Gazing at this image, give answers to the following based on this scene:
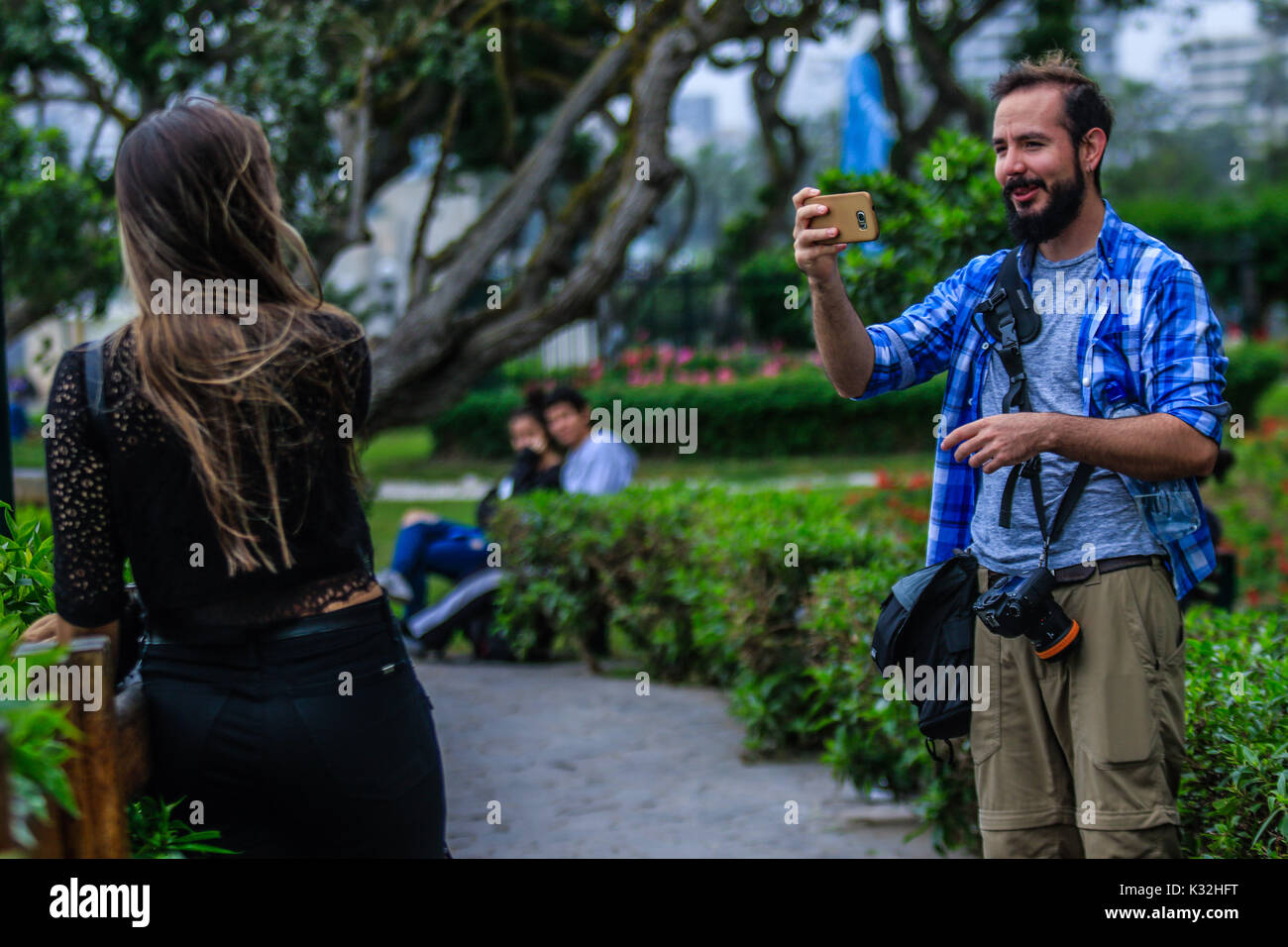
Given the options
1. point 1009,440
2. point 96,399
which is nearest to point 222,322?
point 96,399

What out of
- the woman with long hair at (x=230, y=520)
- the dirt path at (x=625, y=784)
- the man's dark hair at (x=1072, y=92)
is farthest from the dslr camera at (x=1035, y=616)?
the dirt path at (x=625, y=784)

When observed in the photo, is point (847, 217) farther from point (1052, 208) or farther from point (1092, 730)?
point (1092, 730)

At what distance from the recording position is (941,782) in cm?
419

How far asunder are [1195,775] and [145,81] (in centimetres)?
1000

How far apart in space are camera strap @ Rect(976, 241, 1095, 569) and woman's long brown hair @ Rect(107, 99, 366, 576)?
1.32 m

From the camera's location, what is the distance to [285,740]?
2064 mm

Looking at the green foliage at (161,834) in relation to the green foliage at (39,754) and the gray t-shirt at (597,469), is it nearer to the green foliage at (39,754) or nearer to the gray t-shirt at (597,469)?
the green foliage at (39,754)

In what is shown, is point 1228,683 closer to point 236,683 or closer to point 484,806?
point 236,683

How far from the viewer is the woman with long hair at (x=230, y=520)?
202cm

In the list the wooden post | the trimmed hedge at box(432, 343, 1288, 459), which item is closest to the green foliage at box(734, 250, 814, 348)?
the trimmed hedge at box(432, 343, 1288, 459)

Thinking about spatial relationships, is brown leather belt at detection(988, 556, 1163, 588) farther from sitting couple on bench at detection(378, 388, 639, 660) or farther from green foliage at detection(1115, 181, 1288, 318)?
green foliage at detection(1115, 181, 1288, 318)

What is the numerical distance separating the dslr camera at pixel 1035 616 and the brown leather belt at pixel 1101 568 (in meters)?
0.04

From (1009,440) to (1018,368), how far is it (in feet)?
1.12

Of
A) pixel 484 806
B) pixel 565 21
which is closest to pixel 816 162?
pixel 565 21
